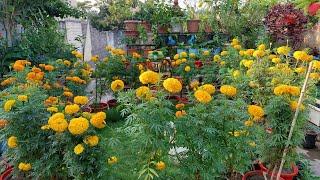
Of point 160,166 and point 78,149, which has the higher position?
point 78,149

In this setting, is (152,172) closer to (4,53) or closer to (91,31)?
(4,53)

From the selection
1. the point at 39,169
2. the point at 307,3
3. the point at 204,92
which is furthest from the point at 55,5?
the point at 204,92

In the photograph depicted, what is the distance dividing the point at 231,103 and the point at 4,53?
5.68m

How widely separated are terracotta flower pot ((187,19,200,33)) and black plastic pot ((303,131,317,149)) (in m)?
4.25

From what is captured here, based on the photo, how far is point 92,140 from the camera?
7.62 feet

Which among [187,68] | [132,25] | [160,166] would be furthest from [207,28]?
[160,166]

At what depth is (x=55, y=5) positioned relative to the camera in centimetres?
852

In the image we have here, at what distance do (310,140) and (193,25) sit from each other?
4.36 metres

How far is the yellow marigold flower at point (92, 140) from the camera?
2.32 m

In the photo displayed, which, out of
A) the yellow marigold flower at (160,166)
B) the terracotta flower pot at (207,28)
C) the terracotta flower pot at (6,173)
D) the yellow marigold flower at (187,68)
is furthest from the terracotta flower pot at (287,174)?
the terracotta flower pot at (207,28)

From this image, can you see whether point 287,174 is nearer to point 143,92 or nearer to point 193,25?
point 143,92

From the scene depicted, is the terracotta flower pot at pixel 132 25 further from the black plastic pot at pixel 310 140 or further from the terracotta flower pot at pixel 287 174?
the terracotta flower pot at pixel 287 174

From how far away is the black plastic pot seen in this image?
4.34 m

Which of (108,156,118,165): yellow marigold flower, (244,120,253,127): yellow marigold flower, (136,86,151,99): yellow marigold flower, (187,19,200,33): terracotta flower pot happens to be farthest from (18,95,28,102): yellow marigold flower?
(187,19,200,33): terracotta flower pot
